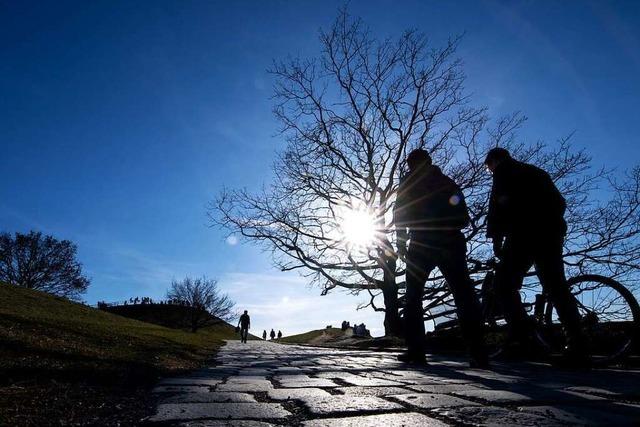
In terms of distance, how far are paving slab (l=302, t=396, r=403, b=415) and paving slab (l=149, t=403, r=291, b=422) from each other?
17 centimetres

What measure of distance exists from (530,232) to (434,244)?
103cm

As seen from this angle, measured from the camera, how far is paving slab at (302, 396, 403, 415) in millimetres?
2103

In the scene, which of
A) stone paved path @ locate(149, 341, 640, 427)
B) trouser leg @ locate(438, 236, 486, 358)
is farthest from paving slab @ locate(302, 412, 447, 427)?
trouser leg @ locate(438, 236, 486, 358)

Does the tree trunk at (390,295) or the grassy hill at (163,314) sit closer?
the tree trunk at (390,295)

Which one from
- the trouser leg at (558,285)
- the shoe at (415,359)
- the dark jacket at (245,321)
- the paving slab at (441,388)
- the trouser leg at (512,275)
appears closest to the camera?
the paving slab at (441,388)

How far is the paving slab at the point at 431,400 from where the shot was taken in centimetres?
222

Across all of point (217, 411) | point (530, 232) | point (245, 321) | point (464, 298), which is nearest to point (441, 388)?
point (217, 411)

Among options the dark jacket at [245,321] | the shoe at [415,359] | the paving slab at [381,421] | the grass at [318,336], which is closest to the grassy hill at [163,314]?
the grass at [318,336]

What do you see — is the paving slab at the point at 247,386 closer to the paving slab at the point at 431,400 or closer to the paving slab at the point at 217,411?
the paving slab at the point at 217,411

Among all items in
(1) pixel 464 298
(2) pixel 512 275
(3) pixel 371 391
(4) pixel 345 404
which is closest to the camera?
(4) pixel 345 404

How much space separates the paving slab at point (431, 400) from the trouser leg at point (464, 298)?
7.42 ft

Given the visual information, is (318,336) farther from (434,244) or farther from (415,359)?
(434,244)

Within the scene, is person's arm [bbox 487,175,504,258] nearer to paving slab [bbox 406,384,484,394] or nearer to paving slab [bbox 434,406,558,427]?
paving slab [bbox 406,384,484,394]

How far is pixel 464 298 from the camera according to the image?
185 inches
